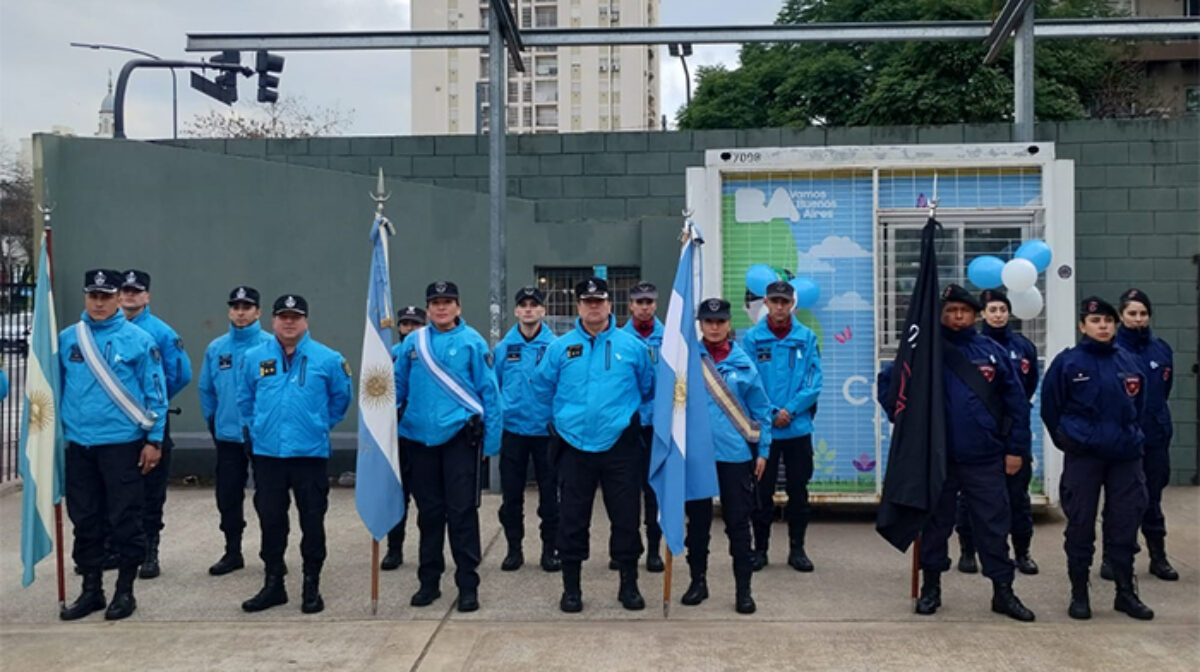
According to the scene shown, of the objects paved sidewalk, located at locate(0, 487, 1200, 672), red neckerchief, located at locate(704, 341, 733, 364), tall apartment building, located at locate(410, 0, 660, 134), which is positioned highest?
tall apartment building, located at locate(410, 0, 660, 134)

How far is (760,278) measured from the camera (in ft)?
24.2

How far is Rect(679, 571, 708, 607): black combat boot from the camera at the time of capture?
5.73 metres

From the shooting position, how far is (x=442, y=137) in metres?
10.4

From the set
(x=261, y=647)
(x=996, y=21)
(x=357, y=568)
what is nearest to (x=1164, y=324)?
(x=996, y=21)

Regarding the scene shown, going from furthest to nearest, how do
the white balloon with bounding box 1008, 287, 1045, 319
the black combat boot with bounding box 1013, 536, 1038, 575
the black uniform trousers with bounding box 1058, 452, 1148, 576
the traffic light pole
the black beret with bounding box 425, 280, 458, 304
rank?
the traffic light pole < the white balloon with bounding box 1008, 287, 1045, 319 < the black combat boot with bounding box 1013, 536, 1038, 575 < the black beret with bounding box 425, 280, 458, 304 < the black uniform trousers with bounding box 1058, 452, 1148, 576

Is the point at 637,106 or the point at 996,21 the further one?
the point at 637,106

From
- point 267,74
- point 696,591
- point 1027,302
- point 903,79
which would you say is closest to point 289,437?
point 696,591

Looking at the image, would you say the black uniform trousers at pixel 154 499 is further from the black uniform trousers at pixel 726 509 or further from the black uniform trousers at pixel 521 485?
the black uniform trousers at pixel 726 509

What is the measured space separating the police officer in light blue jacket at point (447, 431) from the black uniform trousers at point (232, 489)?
4.64ft

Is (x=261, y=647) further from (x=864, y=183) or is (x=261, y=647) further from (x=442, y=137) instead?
(x=442, y=137)

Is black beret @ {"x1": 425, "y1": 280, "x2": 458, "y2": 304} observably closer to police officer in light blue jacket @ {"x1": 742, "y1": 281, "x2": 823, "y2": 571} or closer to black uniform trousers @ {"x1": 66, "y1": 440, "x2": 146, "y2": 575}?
black uniform trousers @ {"x1": 66, "y1": 440, "x2": 146, "y2": 575}

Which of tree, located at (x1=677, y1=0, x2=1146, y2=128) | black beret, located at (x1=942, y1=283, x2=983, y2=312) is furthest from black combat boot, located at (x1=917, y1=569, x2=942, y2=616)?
tree, located at (x1=677, y1=0, x2=1146, y2=128)

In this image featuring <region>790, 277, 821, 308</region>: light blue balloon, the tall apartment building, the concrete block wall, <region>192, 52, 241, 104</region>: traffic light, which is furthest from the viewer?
the tall apartment building

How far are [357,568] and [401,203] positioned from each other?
4.08m
